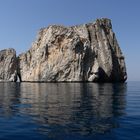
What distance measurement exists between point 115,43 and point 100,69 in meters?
20.9

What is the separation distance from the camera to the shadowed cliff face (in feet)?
372

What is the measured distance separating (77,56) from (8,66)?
131ft

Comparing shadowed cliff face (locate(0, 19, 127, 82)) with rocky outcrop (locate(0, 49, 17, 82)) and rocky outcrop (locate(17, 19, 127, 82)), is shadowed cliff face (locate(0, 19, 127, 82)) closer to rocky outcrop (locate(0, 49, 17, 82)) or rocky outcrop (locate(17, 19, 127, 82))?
rocky outcrop (locate(17, 19, 127, 82))

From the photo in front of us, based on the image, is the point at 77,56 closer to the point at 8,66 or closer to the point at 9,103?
the point at 8,66

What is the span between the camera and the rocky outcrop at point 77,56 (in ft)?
372

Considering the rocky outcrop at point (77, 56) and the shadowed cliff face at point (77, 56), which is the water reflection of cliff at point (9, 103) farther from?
the rocky outcrop at point (77, 56)

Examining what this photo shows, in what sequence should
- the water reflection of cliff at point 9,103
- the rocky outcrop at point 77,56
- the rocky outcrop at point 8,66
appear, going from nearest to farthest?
the water reflection of cliff at point 9,103
the rocky outcrop at point 77,56
the rocky outcrop at point 8,66

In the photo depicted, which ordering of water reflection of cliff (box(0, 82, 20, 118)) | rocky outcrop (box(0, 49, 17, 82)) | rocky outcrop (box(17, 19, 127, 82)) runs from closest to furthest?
water reflection of cliff (box(0, 82, 20, 118)) < rocky outcrop (box(17, 19, 127, 82)) < rocky outcrop (box(0, 49, 17, 82))

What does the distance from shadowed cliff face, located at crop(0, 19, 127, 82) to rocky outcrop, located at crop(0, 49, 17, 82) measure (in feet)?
21.2

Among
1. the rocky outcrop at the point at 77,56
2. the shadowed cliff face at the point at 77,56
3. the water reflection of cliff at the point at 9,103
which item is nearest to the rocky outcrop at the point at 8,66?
the rocky outcrop at the point at 77,56

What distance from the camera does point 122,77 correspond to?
120 metres

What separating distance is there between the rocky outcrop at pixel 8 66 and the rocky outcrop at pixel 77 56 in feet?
17.8

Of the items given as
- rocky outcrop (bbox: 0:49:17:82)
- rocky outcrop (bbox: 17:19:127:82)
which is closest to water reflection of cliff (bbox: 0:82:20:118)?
rocky outcrop (bbox: 17:19:127:82)

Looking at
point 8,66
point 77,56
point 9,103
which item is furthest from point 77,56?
point 9,103
